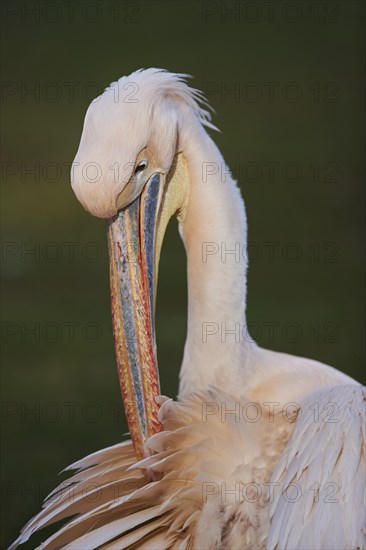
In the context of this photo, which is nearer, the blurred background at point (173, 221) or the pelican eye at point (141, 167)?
the pelican eye at point (141, 167)

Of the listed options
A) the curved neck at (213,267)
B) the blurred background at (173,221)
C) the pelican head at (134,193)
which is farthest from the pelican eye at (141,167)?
the blurred background at (173,221)

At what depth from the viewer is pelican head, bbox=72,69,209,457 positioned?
2.40 meters

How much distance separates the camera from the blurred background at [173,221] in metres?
5.46

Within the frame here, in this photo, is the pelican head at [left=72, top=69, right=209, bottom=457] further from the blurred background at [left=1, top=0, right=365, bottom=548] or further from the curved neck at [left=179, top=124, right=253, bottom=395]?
the blurred background at [left=1, top=0, right=365, bottom=548]

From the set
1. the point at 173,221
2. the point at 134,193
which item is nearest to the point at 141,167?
the point at 134,193

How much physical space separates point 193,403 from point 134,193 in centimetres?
58

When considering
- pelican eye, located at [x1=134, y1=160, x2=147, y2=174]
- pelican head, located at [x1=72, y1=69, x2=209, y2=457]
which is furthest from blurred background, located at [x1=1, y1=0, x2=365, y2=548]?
pelican eye, located at [x1=134, y1=160, x2=147, y2=174]

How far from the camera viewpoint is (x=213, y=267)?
2752 millimetres

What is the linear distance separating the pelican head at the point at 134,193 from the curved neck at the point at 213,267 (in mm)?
117

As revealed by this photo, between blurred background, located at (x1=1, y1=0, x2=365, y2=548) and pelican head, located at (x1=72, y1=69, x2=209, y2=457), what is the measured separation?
154 centimetres

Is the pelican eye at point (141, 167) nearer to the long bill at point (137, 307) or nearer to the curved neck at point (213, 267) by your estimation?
the long bill at point (137, 307)

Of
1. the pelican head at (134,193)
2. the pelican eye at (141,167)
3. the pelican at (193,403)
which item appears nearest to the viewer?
the pelican at (193,403)

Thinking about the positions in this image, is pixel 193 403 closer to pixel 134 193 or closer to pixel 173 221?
pixel 134 193

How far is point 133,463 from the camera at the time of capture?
2500 mm
